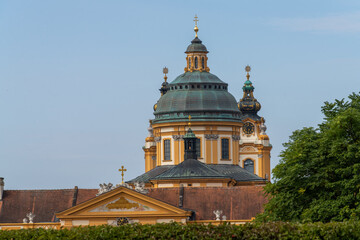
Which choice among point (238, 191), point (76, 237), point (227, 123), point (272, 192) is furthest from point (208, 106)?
point (76, 237)

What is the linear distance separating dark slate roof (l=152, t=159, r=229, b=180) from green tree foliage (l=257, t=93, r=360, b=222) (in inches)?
2117

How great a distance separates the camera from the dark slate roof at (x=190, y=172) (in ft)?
468

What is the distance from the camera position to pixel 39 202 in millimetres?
129375

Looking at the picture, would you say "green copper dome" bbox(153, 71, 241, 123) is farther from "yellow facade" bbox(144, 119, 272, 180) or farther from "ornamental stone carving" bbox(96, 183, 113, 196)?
"ornamental stone carving" bbox(96, 183, 113, 196)

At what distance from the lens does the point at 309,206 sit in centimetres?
8631

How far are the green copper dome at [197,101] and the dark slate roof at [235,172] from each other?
16.6 ft

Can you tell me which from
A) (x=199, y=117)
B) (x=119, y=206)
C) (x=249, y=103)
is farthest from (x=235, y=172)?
(x=249, y=103)

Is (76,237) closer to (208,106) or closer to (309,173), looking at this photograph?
(309,173)

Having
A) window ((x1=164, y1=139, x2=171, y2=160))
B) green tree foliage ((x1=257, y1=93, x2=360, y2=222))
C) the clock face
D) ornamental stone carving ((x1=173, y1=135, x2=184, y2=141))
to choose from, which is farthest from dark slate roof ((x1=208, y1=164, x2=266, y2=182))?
green tree foliage ((x1=257, y1=93, x2=360, y2=222))

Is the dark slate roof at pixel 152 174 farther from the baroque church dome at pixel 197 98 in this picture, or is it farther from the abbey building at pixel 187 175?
the baroque church dome at pixel 197 98

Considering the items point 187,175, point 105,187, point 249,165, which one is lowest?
point 105,187

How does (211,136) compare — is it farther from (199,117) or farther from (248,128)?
(248,128)

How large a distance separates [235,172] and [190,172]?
9.48 meters

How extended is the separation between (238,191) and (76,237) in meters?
58.8
